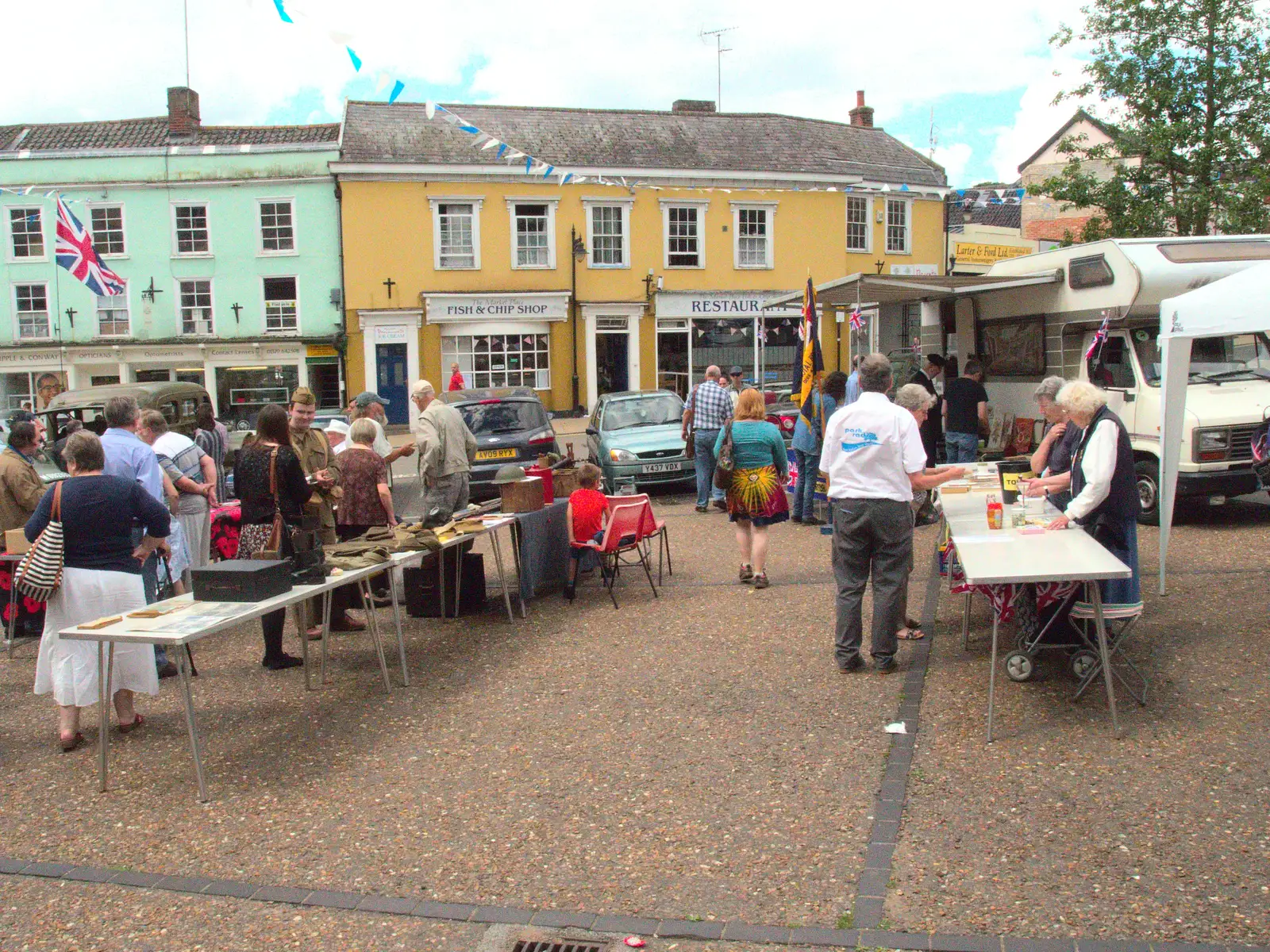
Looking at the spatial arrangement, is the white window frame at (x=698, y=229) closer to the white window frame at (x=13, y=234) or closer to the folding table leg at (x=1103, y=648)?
the white window frame at (x=13, y=234)

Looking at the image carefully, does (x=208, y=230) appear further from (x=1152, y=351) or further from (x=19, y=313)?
(x=1152, y=351)

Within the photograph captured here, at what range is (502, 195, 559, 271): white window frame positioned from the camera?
29.8m

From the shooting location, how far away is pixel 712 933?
3.77m

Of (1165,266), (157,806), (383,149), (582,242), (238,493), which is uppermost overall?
(383,149)

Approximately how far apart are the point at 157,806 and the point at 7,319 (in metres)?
29.8

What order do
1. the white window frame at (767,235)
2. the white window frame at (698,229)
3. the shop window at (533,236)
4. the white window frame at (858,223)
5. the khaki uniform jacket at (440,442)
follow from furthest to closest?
1. the white window frame at (858,223)
2. the white window frame at (767,235)
3. the white window frame at (698,229)
4. the shop window at (533,236)
5. the khaki uniform jacket at (440,442)

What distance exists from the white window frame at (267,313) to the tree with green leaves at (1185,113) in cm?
1926

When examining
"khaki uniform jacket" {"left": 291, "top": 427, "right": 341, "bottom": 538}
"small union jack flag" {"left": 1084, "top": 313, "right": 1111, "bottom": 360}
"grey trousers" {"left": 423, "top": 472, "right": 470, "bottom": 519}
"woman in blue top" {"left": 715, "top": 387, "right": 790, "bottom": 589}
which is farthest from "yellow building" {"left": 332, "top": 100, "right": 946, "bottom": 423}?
"khaki uniform jacket" {"left": 291, "top": 427, "right": 341, "bottom": 538}

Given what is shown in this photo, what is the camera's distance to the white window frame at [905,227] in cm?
3262

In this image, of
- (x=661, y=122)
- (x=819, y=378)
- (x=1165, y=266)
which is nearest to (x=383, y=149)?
(x=661, y=122)

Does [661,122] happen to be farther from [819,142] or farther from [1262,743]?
[1262,743]

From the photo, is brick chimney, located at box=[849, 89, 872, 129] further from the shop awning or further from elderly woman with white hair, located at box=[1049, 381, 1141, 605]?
elderly woman with white hair, located at box=[1049, 381, 1141, 605]

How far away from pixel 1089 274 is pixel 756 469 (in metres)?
5.21

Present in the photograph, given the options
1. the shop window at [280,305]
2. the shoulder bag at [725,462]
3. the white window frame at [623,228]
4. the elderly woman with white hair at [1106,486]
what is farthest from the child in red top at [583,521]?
the shop window at [280,305]
